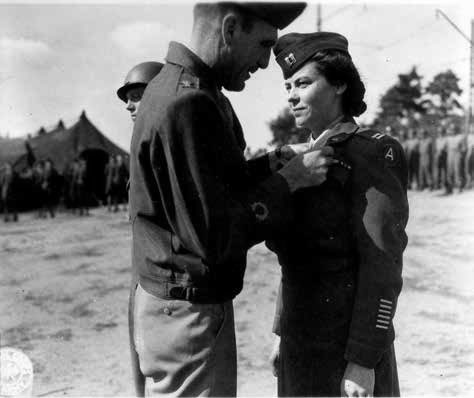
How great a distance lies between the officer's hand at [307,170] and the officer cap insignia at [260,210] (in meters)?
0.12

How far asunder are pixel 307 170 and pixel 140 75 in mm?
2198

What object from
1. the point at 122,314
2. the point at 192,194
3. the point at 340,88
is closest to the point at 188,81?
the point at 192,194

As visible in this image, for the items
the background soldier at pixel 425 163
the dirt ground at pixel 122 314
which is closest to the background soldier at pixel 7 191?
the dirt ground at pixel 122 314

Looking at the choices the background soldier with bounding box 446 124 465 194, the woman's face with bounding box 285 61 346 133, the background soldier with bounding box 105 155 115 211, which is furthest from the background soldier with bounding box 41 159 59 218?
the woman's face with bounding box 285 61 346 133

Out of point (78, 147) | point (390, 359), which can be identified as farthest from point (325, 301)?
point (78, 147)

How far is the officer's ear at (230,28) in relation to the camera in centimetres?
182

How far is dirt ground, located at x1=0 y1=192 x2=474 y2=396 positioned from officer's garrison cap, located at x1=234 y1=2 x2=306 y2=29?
3.19 metres

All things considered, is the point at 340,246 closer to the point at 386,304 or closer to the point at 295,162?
the point at 386,304

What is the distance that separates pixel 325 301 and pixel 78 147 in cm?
2083

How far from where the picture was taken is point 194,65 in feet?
6.12

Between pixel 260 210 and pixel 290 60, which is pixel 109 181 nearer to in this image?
pixel 290 60

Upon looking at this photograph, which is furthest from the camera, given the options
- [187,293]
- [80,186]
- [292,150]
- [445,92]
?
[445,92]

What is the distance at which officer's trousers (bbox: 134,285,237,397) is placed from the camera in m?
1.88

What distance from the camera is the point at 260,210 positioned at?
5.77ft
